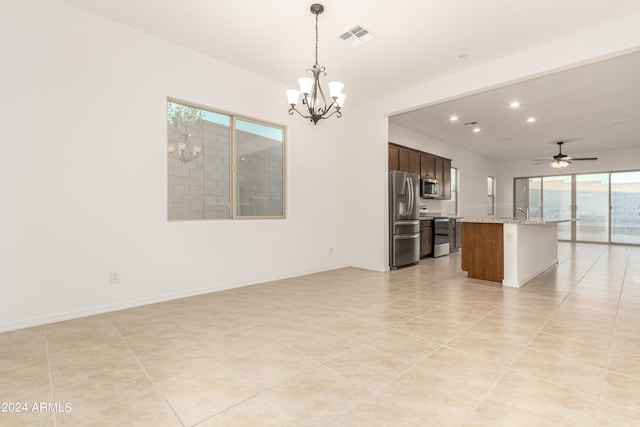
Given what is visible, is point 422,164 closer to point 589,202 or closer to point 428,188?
point 428,188

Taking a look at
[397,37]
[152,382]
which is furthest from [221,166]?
[152,382]

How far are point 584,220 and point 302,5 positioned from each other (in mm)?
11767

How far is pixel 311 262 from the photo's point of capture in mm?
5496

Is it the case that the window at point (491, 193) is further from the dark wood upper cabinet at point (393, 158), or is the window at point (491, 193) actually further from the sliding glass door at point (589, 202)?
the dark wood upper cabinet at point (393, 158)

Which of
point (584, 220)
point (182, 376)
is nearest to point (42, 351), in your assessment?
point (182, 376)

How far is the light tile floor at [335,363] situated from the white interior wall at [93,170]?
366 mm

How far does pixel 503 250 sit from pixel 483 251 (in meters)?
0.29

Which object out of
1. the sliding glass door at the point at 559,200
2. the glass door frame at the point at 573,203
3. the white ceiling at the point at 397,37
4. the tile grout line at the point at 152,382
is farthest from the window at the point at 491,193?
the tile grout line at the point at 152,382

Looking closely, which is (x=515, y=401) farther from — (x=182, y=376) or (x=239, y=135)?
(x=239, y=135)

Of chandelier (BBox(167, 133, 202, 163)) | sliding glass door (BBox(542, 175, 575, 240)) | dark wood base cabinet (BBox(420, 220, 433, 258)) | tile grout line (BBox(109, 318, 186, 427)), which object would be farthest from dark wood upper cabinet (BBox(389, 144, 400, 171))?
sliding glass door (BBox(542, 175, 575, 240))

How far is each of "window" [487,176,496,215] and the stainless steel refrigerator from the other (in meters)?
6.44

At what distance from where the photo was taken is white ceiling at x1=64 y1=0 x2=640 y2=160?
312cm

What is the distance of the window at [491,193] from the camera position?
1127cm

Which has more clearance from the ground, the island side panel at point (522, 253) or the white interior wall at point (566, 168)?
the white interior wall at point (566, 168)
